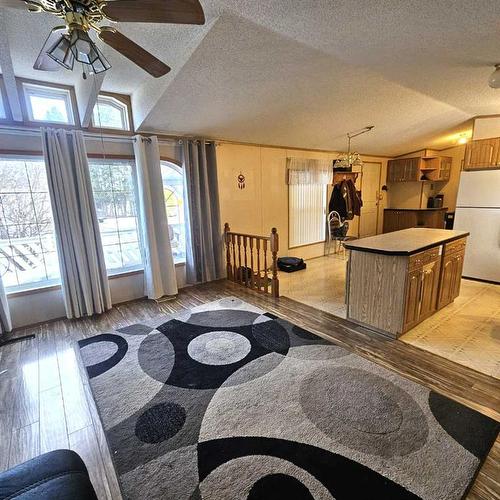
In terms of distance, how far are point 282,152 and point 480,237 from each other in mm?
3531

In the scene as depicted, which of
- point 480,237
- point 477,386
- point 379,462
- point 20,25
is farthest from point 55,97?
point 480,237

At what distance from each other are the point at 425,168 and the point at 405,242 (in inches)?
201

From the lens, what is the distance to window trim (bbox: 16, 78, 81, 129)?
3.01m

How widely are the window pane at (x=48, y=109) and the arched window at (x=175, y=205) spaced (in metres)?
1.29

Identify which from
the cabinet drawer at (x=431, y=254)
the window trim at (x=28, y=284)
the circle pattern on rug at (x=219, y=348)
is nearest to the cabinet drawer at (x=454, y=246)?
the cabinet drawer at (x=431, y=254)

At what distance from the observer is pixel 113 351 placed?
2689 mm

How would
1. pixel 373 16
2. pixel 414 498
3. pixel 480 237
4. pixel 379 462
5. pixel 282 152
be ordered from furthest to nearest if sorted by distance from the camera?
pixel 282 152 < pixel 480 237 < pixel 373 16 < pixel 379 462 < pixel 414 498

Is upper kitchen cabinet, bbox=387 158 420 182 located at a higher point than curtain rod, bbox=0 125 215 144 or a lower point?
lower

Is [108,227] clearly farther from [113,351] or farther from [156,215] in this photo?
[113,351]

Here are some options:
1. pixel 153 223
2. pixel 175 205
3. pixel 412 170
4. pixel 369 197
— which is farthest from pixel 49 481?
pixel 412 170

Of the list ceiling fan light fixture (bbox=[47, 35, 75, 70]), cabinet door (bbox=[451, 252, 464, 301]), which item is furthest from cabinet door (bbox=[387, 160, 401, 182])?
ceiling fan light fixture (bbox=[47, 35, 75, 70])

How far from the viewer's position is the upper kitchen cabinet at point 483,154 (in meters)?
4.16

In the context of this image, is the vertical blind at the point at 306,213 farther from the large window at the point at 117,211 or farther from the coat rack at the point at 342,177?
the large window at the point at 117,211

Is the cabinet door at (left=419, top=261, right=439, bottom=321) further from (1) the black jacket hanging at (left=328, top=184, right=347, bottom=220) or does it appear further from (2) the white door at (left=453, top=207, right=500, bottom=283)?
(1) the black jacket hanging at (left=328, top=184, right=347, bottom=220)
